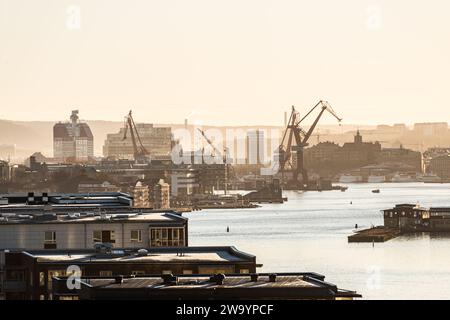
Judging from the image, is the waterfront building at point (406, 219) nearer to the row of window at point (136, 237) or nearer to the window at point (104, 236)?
the row of window at point (136, 237)

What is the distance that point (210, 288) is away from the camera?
6.25 meters

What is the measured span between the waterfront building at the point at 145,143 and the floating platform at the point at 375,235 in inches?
2988

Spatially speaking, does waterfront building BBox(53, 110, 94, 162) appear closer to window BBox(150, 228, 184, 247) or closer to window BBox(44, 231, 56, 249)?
window BBox(44, 231, 56, 249)

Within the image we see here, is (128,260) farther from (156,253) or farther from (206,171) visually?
(206,171)

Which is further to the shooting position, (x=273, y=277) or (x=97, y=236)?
(x=97, y=236)

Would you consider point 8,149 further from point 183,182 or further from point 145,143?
point 183,182

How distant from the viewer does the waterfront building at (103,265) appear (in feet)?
32.7

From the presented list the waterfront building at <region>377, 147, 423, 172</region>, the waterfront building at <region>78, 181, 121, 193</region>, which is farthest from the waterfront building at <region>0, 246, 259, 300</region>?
the waterfront building at <region>377, 147, 423, 172</region>

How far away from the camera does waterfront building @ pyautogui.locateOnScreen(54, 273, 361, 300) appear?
20.5 ft

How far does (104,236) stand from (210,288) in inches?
287

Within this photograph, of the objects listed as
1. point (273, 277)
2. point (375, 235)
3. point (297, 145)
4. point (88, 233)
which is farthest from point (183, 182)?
point (273, 277)

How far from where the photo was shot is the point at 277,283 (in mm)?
6883
